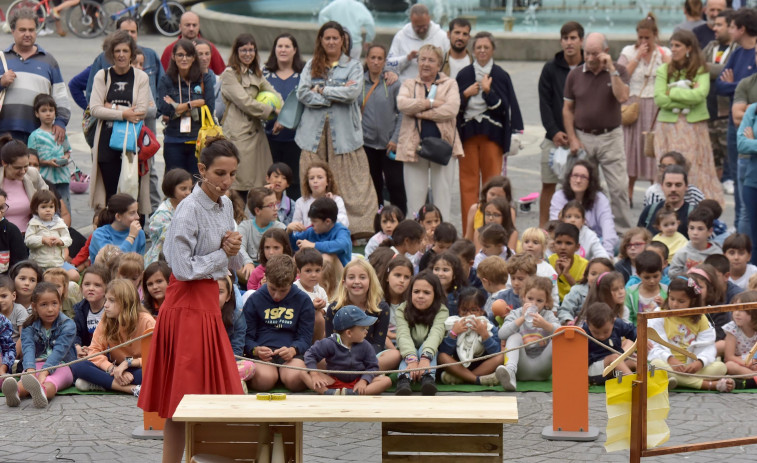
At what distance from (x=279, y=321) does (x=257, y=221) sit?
2.04 m

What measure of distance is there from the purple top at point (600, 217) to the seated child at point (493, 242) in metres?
1.25

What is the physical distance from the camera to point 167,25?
25.1 m

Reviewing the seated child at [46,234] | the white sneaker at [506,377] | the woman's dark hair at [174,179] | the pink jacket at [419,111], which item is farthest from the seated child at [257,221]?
the white sneaker at [506,377]

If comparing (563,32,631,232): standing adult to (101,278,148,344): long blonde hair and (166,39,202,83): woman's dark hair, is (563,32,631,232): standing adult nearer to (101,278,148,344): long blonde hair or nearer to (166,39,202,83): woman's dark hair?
(166,39,202,83): woman's dark hair

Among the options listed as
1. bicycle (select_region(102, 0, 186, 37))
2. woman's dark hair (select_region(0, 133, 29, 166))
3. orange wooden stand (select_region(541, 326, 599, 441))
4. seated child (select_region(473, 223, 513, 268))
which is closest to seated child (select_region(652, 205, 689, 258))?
seated child (select_region(473, 223, 513, 268))

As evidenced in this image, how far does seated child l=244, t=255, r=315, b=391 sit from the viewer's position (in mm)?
Result: 9031

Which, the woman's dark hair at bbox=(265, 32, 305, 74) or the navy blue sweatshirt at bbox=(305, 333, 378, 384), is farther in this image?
the woman's dark hair at bbox=(265, 32, 305, 74)

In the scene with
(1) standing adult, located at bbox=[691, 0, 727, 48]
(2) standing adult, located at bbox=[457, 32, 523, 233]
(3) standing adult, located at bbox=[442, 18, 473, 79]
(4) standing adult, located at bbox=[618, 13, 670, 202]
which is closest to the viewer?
(2) standing adult, located at bbox=[457, 32, 523, 233]

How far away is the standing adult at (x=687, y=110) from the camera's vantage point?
41.7ft

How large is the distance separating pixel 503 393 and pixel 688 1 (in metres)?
7.49

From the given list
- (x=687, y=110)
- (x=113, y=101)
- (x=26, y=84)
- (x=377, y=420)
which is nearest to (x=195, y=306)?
(x=377, y=420)

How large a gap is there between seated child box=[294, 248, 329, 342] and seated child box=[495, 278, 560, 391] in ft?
4.29

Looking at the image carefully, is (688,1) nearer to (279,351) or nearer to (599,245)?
(599,245)

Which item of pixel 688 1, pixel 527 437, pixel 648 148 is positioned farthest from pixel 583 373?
pixel 688 1
